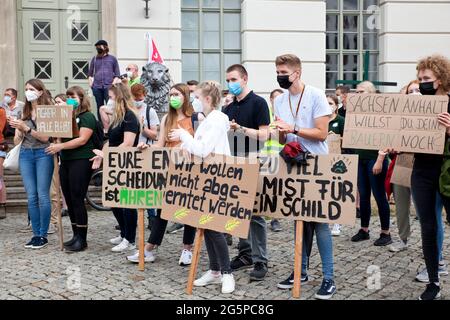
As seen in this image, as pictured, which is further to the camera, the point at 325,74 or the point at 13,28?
the point at 325,74

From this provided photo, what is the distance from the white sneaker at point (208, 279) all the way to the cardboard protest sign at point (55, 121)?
2.43 meters

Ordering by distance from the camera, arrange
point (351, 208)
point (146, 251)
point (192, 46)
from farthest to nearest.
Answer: point (192, 46), point (146, 251), point (351, 208)

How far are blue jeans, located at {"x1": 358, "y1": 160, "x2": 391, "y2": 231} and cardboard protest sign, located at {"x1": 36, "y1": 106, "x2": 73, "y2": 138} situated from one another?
353 cm

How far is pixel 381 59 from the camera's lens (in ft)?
42.1

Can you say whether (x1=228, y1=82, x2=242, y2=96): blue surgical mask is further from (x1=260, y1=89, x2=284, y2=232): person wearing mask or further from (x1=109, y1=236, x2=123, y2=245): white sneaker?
(x1=109, y1=236, x2=123, y2=245): white sneaker

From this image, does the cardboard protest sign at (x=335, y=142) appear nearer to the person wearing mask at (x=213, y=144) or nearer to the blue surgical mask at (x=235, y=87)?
the blue surgical mask at (x=235, y=87)

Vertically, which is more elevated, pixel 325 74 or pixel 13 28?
pixel 13 28

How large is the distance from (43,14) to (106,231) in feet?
20.2

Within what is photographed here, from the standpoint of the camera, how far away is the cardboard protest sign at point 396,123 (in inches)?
179

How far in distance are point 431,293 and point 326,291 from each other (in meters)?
Result: 0.85

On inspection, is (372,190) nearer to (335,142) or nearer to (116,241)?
(335,142)

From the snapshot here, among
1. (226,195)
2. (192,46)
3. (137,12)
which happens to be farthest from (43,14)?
(226,195)

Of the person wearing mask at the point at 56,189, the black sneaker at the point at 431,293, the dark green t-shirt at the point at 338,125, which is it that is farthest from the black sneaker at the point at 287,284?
the person wearing mask at the point at 56,189
